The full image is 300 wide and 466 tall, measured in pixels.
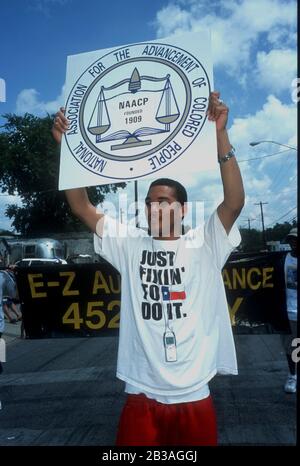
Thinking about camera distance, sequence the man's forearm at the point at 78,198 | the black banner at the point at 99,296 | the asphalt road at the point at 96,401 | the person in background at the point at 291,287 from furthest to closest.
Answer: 1. the person in background at the point at 291,287
2. the black banner at the point at 99,296
3. the asphalt road at the point at 96,401
4. the man's forearm at the point at 78,198

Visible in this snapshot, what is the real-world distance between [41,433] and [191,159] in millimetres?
3469

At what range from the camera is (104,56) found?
302 centimetres

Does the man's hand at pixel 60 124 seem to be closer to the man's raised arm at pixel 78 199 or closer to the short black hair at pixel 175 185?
the man's raised arm at pixel 78 199

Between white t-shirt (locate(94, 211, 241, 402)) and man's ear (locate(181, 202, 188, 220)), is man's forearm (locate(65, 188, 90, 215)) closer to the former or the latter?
white t-shirt (locate(94, 211, 241, 402))

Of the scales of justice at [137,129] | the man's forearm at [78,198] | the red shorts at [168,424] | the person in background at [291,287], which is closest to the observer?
the red shorts at [168,424]

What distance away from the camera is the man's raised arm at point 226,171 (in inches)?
104

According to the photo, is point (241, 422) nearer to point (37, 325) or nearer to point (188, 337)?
point (37, 325)

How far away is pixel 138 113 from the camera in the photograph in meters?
2.83

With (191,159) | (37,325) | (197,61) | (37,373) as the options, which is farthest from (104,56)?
(37,373)

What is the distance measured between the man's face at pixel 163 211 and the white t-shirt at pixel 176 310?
71 mm

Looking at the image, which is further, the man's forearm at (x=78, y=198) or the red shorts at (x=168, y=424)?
the man's forearm at (x=78, y=198)

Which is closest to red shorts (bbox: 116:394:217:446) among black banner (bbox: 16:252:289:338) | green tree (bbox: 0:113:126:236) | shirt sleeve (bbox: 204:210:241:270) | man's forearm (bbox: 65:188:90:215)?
shirt sleeve (bbox: 204:210:241:270)

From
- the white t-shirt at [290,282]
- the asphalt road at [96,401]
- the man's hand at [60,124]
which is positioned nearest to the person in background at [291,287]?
the white t-shirt at [290,282]

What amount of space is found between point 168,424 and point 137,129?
5.02ft
